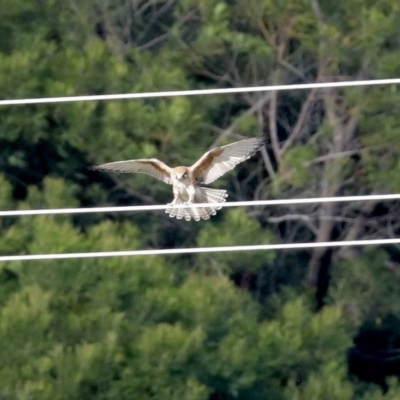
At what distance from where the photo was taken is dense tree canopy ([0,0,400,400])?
7.79m

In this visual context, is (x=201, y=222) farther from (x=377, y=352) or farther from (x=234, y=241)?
(x=377, y=352)

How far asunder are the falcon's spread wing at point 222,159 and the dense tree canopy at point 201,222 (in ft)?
8.42

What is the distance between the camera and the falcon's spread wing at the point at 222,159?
193 inches

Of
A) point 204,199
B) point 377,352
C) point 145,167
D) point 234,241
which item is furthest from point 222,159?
point 377,352

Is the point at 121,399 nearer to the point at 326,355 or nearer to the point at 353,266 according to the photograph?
the point at 326,355

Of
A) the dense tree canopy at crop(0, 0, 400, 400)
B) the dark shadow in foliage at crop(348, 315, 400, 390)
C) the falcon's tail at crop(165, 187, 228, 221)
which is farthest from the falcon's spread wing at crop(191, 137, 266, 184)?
the dark shadow in foliage at crop(348, 315, 400, 390)

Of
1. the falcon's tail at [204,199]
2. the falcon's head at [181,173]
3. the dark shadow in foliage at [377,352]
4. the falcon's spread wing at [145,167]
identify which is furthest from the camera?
the dark shadow in foliage at [377,352]

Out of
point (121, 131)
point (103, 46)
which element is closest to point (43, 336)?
point (121, 131)

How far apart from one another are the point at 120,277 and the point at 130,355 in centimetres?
48

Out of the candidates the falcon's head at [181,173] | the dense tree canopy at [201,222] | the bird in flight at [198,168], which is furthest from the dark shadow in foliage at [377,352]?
the falcon's head at [181,173]

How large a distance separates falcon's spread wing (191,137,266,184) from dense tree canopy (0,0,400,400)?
257cm

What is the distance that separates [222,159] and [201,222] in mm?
3608

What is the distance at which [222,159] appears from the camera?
508 cm

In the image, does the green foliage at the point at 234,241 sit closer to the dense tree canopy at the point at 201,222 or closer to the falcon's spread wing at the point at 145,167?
the dense tree canopy at the point at 201,222
